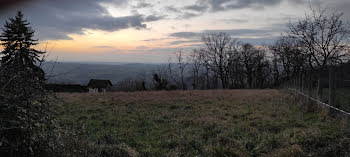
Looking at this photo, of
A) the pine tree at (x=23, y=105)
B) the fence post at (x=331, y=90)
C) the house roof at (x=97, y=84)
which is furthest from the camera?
the house roof at (x=97, y=84)

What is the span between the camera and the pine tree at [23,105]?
10.1 feet

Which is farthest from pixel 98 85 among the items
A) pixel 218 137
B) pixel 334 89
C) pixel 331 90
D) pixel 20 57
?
pixel 20 57

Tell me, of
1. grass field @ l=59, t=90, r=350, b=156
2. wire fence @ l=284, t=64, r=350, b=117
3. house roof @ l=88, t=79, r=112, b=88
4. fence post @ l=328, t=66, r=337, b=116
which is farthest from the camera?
house roof @ l=88, t=79, r=112, b=88

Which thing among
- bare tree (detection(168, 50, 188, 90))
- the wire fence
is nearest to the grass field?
the wire fence

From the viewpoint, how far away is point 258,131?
24.0 feet

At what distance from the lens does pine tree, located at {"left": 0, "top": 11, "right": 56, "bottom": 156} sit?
3.08 m

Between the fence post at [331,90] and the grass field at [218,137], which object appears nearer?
the grass field at [218,137]

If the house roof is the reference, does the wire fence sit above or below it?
above

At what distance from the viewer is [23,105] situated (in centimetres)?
335

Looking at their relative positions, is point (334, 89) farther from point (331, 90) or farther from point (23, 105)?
point (23, 105)

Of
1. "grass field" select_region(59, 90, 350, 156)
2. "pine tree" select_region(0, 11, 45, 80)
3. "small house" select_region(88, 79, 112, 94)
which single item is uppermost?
"pine tree" select_region(0, 11, 45, 80)

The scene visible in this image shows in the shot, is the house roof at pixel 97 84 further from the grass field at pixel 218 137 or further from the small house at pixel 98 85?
the grass field at pixel 218 137

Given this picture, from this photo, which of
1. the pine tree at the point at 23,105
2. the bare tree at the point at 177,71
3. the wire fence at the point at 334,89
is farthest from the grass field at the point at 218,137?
the bare tree at the point at 177,71

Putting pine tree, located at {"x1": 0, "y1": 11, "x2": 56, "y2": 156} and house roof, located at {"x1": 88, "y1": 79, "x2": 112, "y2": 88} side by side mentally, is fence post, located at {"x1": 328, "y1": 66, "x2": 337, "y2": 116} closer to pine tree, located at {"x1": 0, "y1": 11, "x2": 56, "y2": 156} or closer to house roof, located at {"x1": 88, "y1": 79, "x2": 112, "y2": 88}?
pine tree, located at {"x1": 0, "y1": 11, "x2": 56, "y2": 156}
